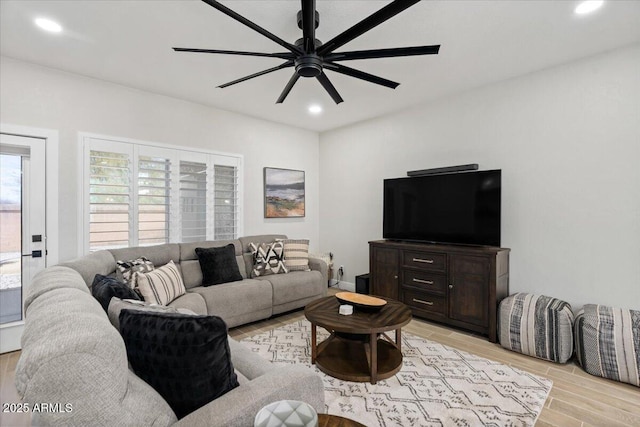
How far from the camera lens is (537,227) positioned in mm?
3252

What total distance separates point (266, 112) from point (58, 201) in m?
2.73

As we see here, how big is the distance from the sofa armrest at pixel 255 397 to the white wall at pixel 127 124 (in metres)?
3.15

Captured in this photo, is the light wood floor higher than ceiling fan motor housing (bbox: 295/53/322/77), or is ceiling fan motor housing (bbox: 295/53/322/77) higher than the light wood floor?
ceiling fan motor housing (bbox: 295/53/322/77)

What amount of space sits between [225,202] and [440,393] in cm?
351

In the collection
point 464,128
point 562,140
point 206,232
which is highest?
point 464,128

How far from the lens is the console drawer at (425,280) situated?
3490 millimetres

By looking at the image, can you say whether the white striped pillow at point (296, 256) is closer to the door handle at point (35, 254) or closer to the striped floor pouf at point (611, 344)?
the door handle at point (35, 254)

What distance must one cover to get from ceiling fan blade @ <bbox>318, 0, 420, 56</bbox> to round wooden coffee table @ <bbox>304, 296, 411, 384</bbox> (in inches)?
76.7

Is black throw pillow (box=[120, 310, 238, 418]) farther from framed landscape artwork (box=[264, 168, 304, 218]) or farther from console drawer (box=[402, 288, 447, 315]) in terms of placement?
framed landscape artwork (box=[264, 168, 304, 218])

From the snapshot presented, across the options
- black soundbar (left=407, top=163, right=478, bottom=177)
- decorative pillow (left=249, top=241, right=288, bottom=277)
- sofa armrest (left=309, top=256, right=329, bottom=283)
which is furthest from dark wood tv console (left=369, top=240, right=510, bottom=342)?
decorative pillow (left=249, top=241, right=288, bottom=277)

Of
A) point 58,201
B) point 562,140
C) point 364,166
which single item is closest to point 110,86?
point 58,201

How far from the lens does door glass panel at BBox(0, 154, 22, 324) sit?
Answer: 2.94 meters

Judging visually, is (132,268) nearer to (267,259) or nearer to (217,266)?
(217,266)

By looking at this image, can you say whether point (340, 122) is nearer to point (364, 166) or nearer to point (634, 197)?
point (364, 166)
